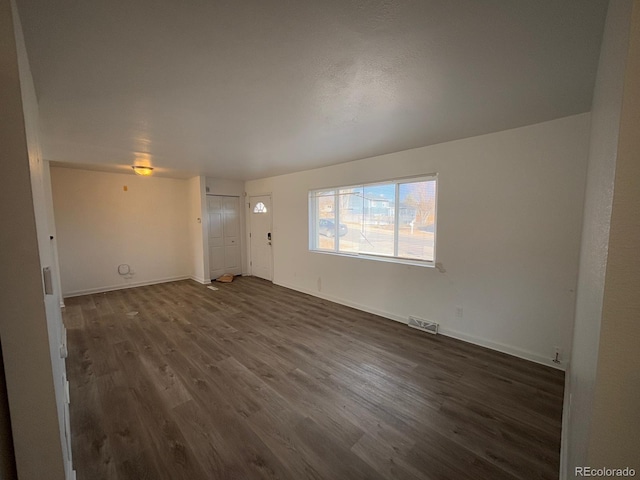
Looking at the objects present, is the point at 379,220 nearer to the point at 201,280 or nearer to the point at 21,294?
the point at 21,294

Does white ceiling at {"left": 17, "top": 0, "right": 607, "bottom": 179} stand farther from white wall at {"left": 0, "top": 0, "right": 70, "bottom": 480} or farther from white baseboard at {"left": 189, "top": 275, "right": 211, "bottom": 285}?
white baseboard at {"left": 189, "top": 275, "right": 211, "bottom": 285}

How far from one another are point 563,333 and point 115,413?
3.90m

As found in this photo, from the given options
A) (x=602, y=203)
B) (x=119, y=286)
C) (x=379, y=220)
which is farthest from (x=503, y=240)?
(x=119, y=286)

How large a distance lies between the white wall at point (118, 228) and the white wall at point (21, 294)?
5240 millimetres

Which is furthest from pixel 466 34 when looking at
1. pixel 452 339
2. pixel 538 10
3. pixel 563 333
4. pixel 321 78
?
pixel 452 339

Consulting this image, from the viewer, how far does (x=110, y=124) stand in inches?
95.6

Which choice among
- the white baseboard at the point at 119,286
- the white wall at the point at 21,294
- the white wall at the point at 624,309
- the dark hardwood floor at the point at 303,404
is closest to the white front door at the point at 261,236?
the white baseboard at the point at 119,286

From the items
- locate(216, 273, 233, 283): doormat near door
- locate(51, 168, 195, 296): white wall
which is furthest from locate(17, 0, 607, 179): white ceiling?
locate(216, 273, 233, 283): doormat near door

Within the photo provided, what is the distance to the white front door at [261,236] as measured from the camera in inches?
229

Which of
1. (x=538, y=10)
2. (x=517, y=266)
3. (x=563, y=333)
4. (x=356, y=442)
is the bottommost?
(x=356, y=442)

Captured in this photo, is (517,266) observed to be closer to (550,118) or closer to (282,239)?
(550,118)

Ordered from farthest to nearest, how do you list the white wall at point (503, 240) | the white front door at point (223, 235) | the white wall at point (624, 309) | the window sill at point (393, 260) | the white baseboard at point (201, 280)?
the white front door at point (223, 235) → the white baseboard at point (201, 280) → the window sill at point (393, 260) → the white wall at point (503, 240) → the white wall at point (624, 309)

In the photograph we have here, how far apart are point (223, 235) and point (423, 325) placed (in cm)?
482
